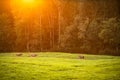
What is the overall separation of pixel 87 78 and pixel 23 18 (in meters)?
17.5

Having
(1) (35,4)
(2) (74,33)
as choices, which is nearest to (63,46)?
(2) (74,33)

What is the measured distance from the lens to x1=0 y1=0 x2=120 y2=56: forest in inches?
905

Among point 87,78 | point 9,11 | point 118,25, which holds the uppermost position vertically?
point 9,11

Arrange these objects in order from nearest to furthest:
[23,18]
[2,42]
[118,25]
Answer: [118,25], [2,42], [23,18]

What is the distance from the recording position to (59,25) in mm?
26219

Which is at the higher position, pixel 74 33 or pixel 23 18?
pixel 23 18

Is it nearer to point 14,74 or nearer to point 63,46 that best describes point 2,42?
point 63,46

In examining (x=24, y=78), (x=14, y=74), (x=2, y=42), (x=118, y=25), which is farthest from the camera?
(x=2, y=42)

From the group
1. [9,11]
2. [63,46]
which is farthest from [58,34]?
[9,11]

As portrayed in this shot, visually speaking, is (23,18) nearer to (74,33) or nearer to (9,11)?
(9,11)

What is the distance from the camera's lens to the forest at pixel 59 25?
22984 mm

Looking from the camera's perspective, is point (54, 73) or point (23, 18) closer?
point (54, 73)

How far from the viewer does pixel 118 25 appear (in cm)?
2125

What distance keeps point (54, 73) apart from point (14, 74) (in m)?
1.65
